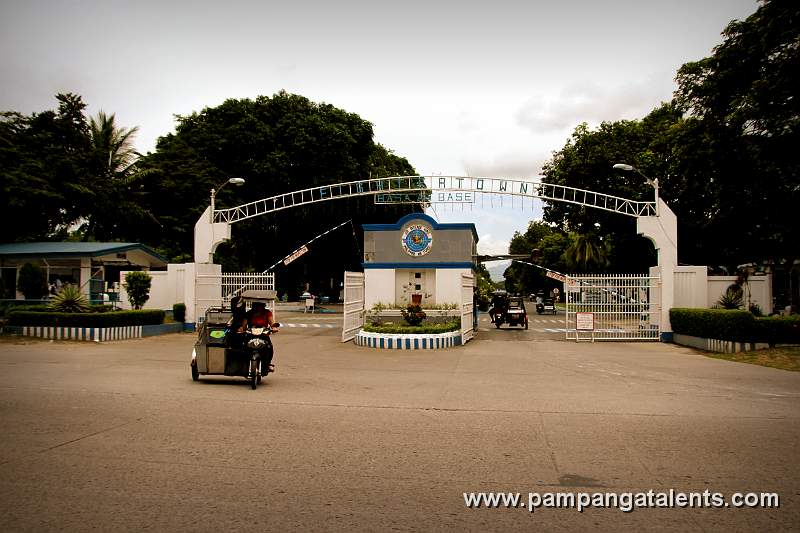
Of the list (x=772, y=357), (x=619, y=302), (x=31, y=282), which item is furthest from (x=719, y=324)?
(x=31, y=282)

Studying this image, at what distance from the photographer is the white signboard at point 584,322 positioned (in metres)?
22.7

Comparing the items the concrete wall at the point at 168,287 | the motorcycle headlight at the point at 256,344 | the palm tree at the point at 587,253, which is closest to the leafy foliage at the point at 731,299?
the motorcycle headlight at the point at 256,344

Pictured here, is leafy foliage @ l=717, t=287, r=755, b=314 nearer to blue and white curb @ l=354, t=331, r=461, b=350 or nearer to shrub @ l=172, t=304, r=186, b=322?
blue and white curb @ l=354, t=331, r=461, b=350

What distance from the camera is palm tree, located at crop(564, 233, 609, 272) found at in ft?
156

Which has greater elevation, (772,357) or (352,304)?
(352,304)

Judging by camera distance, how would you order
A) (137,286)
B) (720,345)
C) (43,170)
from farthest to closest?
(43,170), (137,286), (720,345)

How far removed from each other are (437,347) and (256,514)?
15.4m

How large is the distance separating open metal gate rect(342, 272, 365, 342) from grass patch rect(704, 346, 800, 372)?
462 inches

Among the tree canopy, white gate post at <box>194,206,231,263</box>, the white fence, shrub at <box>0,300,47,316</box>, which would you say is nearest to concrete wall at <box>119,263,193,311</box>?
white gate post at <box>194,206,231,263</box>

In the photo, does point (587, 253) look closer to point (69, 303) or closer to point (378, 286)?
point (378, 286)

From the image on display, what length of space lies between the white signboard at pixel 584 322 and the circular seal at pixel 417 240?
6.72 meters

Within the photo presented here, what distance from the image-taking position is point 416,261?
25531mm

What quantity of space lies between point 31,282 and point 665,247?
2642cm

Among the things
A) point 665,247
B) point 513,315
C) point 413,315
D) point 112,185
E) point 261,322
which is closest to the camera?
point 261,322
